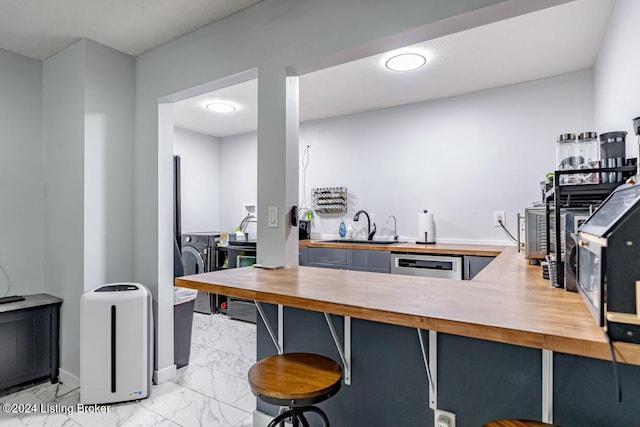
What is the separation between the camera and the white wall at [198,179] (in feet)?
16.3

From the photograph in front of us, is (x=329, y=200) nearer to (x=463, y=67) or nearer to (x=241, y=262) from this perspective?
(x=241, y=262)

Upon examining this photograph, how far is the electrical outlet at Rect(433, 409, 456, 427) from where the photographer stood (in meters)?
1.30

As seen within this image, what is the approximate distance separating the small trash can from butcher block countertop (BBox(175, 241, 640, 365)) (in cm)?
138

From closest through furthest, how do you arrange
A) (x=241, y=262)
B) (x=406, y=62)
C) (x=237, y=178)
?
(x=406, y=62) → (x=241, y=262) → (x=237, y=178)

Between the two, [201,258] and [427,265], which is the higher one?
[427,265]

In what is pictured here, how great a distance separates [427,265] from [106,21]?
9.96 feet

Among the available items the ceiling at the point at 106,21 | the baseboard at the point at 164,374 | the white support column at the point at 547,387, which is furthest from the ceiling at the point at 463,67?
the baseboard at the point at 164,374

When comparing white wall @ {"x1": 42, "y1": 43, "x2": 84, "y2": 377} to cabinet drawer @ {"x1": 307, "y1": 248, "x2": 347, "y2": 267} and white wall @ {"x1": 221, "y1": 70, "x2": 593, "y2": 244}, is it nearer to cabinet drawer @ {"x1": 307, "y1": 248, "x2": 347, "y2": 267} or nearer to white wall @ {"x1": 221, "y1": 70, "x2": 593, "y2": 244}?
cabinet drawer @ {"x1": 307, "y1": 248, "x2": 347, "y2": 267}

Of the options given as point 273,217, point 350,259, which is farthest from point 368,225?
point 273,217

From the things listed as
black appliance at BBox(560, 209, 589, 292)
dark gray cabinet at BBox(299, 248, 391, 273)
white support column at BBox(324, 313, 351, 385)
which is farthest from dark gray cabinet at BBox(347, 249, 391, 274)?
black appliance at BBox(560, 209, 589, 292)

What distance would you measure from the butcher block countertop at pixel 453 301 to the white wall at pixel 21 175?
213 centimetres

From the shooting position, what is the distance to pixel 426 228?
3.63m

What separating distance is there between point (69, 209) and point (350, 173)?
2.86 metres

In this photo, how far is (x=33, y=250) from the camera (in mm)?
2820
